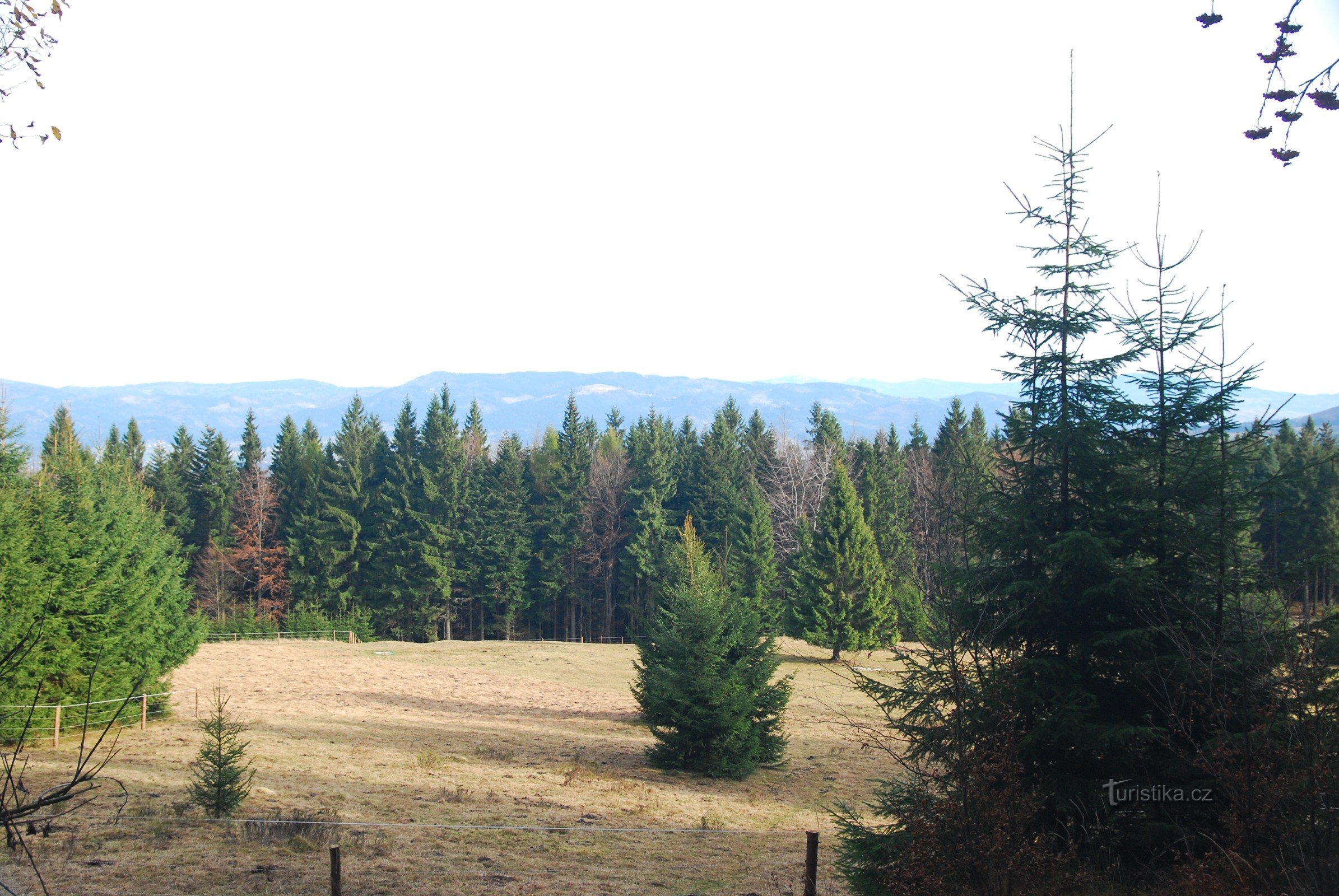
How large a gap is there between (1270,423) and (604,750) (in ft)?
59.3

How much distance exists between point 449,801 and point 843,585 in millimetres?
29107

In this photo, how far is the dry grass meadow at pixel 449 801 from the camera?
1090 cm

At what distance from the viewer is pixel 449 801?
15641mm

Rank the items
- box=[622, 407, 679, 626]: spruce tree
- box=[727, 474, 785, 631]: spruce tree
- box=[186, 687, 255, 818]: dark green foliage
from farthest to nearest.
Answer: box=[622, 407, 679, 626]: spruce tree
box=[727, 474, 785, 631]: spruce tree
box=[186, 687, 255, 818]: dark green foliage

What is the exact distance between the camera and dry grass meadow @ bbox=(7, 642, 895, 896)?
1090 cm

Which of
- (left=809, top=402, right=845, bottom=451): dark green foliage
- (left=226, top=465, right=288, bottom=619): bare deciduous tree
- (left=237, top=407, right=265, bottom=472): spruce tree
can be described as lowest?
(left=226, top=465, right=288, bottom=619): bare deciduous tree

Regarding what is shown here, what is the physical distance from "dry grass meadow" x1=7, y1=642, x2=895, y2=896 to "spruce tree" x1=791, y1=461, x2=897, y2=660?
8.63 metres

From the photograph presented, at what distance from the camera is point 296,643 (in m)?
45.2

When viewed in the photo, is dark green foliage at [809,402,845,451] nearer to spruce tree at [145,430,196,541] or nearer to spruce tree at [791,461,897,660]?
spruce tree at [791,461,897,660]

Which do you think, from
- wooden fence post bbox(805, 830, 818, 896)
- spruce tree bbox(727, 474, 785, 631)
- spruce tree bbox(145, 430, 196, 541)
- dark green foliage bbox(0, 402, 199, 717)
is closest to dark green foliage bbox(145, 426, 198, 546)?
spruce tree bbox(145, 430, 196, 541)

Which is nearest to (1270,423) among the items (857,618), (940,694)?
(940,694)

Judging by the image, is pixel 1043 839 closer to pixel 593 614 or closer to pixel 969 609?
pixel 969 609

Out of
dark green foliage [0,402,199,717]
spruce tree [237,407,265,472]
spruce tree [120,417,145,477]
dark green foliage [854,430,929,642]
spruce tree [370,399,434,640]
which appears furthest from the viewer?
spruce tree [120,417,145,477]

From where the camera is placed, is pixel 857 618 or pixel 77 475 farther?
pixel 857 618
